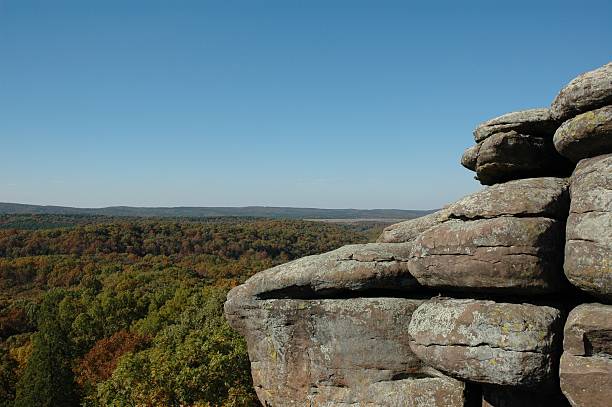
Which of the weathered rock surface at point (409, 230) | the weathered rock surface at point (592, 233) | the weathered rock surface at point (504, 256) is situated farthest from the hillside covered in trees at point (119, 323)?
the weathered rock surface at point (592, 233)

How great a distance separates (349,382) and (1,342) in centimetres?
6652

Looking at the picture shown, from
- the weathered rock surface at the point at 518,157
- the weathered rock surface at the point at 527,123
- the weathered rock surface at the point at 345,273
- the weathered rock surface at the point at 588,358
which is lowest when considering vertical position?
the weathered rock surface at the point at 588,358

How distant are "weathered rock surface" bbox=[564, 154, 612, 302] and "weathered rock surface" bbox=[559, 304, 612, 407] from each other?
1.98ft

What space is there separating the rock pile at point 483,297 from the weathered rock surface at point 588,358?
25 millimetres

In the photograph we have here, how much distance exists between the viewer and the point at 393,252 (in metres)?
13.6

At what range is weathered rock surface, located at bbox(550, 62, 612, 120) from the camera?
10.0 m

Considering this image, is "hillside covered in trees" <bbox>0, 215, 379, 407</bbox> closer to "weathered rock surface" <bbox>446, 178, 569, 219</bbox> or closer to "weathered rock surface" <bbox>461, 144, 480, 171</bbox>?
"weathered rock surface" <bbox>461, 144, 480, 171</bbox>

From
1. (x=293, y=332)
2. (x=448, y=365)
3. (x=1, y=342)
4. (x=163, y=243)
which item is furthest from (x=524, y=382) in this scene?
(x=163, y=243)

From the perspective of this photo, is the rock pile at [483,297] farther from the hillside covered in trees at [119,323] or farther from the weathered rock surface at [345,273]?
the hillside covered in trees at [119,323]

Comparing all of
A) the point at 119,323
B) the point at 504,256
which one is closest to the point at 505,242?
the point at 504,256

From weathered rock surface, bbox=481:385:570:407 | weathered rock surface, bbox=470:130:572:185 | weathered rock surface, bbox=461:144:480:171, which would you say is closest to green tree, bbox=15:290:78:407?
weathered rock surface, bbox=481:385:570:407

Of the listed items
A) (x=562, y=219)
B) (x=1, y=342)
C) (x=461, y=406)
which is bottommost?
(x=1, y=342)

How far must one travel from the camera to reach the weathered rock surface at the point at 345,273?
13.2 m

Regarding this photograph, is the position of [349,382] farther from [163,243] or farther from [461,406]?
[163,243]
